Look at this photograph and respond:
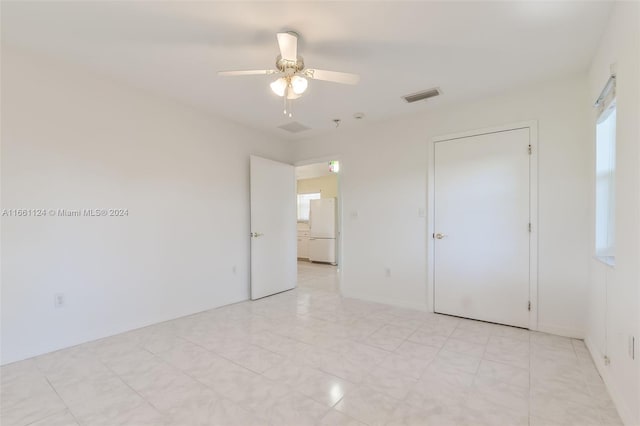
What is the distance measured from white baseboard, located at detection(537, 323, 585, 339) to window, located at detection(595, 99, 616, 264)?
0.82 metres

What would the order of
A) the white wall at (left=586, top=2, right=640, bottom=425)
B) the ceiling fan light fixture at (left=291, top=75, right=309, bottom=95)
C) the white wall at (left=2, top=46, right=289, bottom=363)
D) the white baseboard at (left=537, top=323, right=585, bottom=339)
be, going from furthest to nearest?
the white baseboard at (left=537, top=323, right=585, bottom=339) → the white wall at (left=2, top=46, right=289, bottom=363) → the ceiling fan light fixture at (left=291, top=75, right=309, bottom=95) → the white wall at (left=586, top=2, right=640, bottom=425)

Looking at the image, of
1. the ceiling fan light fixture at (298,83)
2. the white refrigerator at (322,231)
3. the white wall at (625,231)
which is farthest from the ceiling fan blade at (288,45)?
the white refrigerator at (322,231)

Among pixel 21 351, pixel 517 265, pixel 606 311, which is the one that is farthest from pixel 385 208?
pixel 21 351

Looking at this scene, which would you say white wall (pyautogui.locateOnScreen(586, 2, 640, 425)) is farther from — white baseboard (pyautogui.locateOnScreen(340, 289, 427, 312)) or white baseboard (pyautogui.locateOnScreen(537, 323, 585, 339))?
white baseboard (pyautogui.locateOnScreen(340, 289, 427, 312))

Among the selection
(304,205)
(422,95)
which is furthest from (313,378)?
(304,205)

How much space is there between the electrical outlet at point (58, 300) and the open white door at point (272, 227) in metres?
2.00

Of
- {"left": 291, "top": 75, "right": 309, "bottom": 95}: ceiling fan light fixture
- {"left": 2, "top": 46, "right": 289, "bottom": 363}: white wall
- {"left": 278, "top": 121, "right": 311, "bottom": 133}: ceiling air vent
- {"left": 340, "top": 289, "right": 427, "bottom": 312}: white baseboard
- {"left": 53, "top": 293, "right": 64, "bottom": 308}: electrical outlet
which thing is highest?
{"left": 278, "top": 121, "right": 311, "bottom": 133}: ceiling air vent

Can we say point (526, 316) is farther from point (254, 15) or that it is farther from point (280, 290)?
point (254, 15)

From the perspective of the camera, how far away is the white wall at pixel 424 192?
A: 2.69 metres

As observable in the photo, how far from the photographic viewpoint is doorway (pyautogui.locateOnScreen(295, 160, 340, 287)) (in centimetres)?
688

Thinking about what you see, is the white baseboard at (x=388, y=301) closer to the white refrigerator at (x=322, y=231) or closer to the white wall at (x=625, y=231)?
the white wall at (x=625, y=231)

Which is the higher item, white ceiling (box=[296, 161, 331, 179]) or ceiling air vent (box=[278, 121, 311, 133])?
ceiling air vent (box=[278, 121, 311, 133])

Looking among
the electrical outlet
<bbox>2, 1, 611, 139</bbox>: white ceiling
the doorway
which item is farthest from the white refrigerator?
the electrical outlet

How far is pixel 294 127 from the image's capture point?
13.6ft
